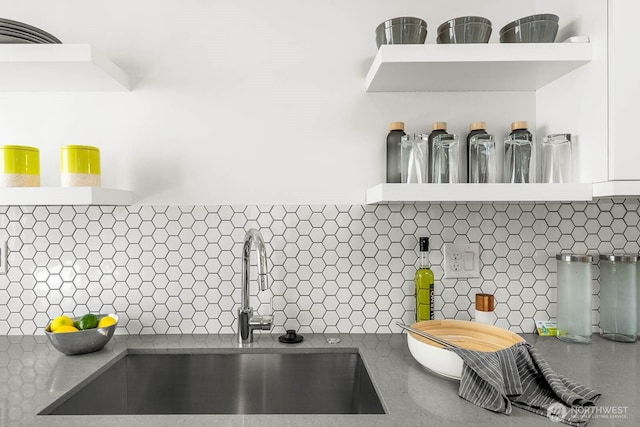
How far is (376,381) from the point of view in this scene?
1.12 metres

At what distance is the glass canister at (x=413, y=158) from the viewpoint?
1446 mm

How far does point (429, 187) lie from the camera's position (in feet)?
4.10

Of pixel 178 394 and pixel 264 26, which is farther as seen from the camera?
pixel 264 26

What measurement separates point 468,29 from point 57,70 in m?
1.28

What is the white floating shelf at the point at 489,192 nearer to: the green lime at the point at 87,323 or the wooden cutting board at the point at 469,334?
the wooden cutting board at the point at 469,334

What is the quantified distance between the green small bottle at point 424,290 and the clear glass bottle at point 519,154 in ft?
1.28

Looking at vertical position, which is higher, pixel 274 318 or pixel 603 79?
pixel 603 79

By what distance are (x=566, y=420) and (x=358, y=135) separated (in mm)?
1055

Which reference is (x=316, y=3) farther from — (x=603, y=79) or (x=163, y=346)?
(x=163, y=346)

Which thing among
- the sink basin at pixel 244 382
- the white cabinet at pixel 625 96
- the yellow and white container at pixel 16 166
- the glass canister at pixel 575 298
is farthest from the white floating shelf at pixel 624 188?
the yellow and white container at pixel 16 166

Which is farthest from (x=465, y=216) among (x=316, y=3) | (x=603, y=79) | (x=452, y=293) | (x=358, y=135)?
(x=316, y=3)

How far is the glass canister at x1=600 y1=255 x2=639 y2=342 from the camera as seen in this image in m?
1.44

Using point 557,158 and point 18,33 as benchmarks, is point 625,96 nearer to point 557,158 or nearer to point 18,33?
point 557,158

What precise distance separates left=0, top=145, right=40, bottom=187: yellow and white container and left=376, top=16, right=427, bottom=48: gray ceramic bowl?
1.20 m
